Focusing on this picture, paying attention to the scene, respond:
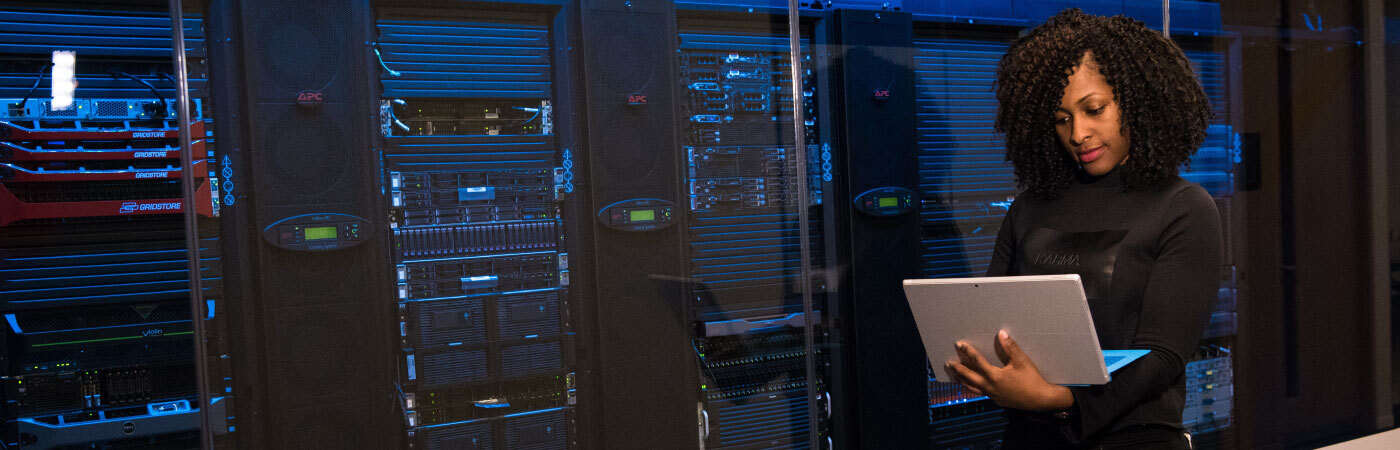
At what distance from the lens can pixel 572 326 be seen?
2086mm

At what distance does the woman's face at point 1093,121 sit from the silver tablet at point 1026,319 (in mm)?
336

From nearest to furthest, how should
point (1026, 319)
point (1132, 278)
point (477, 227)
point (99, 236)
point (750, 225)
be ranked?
point (1026, 319) → point (1132, 278) → point (99, 236) → point (477, 227) → point (750, 225)

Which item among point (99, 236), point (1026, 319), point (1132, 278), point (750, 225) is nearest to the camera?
point (1026, 319)

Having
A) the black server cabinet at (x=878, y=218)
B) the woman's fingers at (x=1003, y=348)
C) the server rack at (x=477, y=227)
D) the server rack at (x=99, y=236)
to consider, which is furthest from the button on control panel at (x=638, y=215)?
the woman's fingers at (x=1003, y=348)

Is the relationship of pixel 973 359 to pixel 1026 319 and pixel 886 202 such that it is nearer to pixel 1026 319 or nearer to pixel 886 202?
pixel 1026 319

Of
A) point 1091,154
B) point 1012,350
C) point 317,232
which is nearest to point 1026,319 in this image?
A: point 1012,350

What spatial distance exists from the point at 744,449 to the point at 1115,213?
1.43 metres

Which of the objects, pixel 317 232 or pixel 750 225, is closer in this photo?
pixel 317 232

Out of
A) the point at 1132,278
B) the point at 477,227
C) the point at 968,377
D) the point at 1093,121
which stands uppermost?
the point at 1093,121

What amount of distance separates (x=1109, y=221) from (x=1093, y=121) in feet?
0.55

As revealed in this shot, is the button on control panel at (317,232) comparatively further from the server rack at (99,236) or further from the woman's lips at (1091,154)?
the woman's lips at (1091,154)

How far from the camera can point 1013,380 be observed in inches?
41.8

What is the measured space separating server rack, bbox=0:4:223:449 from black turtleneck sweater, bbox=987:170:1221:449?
5.94 feet

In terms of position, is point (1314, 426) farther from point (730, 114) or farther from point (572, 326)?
point (572, 326)
